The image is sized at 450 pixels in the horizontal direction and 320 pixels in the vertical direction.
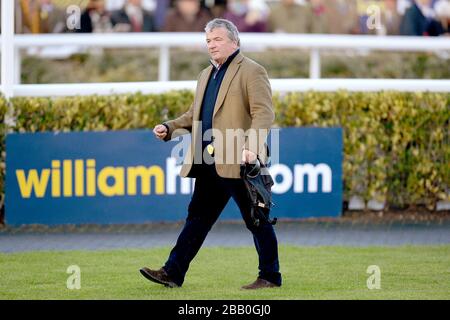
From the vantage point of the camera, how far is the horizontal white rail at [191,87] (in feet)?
42.5

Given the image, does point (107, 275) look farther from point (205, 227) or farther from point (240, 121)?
point (240, 121)

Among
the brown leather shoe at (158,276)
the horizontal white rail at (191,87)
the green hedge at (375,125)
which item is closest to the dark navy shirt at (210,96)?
the brown leather shoe at (158,276)

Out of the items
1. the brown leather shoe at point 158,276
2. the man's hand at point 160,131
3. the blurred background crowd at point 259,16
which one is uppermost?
the blurred background crowd at point 259,16

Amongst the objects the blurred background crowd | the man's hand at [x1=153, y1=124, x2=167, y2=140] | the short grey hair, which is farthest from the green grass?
the blurred background crowd

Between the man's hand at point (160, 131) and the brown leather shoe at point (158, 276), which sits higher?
the man's hand at point (160, 131)

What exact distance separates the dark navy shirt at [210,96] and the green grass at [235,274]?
1160mm

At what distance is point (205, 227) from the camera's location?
9094mm

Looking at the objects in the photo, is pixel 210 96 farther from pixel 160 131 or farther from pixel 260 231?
pixel 260 231

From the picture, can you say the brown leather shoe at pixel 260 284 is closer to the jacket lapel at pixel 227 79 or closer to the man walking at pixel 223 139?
the man walking at pixel 223 139

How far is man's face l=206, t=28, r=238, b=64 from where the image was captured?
8.79m

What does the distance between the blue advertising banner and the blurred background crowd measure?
4.12 metres

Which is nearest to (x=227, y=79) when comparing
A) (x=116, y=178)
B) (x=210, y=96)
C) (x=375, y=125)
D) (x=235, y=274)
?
(x=210, y=96)

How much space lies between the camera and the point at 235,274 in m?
9.86
